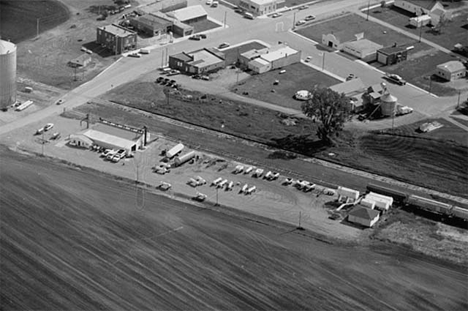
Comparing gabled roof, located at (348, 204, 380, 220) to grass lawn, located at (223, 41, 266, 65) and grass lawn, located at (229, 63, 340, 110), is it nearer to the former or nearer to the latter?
grass lawn, located at (229, 63, 340, 110)

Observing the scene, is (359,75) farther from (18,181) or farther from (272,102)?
(18,181)

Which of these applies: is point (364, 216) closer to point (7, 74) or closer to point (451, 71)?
point (451, 71)

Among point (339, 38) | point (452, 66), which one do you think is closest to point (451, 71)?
point (452, 66)

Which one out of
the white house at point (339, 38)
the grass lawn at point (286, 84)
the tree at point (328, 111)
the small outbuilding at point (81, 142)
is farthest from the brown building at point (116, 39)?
the tree at point (328, 111)

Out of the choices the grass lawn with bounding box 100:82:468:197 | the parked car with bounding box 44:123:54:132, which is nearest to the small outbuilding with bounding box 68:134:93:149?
the parked car with bounding box 44:123:54:132

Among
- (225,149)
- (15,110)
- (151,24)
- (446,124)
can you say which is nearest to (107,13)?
(151,24)
